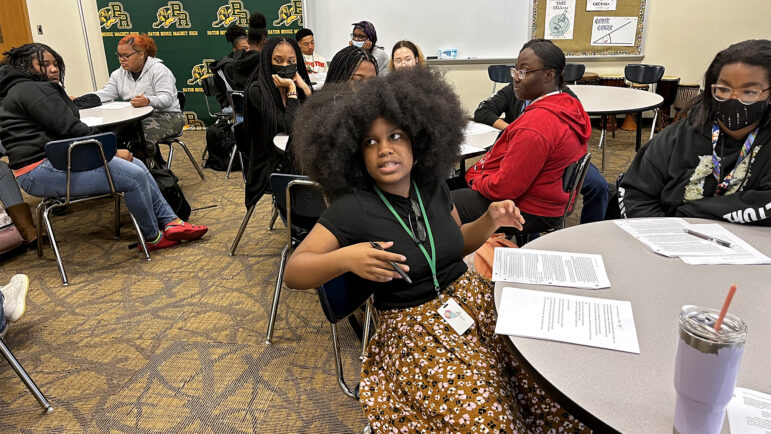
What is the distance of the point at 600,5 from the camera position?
21.0 feet

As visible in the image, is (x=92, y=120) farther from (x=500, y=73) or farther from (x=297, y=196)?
(x=500, y=73)

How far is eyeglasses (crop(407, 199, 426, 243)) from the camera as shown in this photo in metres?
1.42

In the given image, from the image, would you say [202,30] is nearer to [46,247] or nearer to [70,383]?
[46,247]

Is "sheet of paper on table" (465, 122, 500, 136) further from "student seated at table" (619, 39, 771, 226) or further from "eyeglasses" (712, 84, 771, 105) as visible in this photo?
"eyeglasses" (712, 84, 771, 105)

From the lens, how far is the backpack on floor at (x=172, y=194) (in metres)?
3.94

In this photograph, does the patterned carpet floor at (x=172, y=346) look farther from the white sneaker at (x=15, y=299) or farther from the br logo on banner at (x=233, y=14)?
the br logo on banner at (x=233, y=14)

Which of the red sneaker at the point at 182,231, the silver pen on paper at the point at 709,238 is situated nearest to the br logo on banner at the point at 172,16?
the red sneaker at the point at 182,231

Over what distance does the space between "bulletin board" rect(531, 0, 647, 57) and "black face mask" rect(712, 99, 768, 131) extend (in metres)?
5.17

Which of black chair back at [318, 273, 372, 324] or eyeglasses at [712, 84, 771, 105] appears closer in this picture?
black chair back at [318, 273, 372, 324]

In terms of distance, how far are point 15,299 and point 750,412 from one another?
112 inches

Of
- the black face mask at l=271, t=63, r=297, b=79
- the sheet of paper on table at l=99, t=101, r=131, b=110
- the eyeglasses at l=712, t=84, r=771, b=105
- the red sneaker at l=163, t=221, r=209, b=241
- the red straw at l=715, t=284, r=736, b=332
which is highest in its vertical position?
the black face mask at l=271, t=63, r=297, b=79

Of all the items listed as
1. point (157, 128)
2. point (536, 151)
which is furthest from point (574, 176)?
point (157, 128)

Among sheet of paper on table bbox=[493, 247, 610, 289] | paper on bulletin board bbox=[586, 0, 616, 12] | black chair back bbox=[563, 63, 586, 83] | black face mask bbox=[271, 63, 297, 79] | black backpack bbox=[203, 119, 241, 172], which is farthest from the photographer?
paper on bulletin board bbox=[586, 0, 616, 12]

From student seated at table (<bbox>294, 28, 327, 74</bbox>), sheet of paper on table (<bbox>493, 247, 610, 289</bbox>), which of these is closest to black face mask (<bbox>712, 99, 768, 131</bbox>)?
sheet of paper on table (<bbox>493, 247, 610, 289</bbox>)
